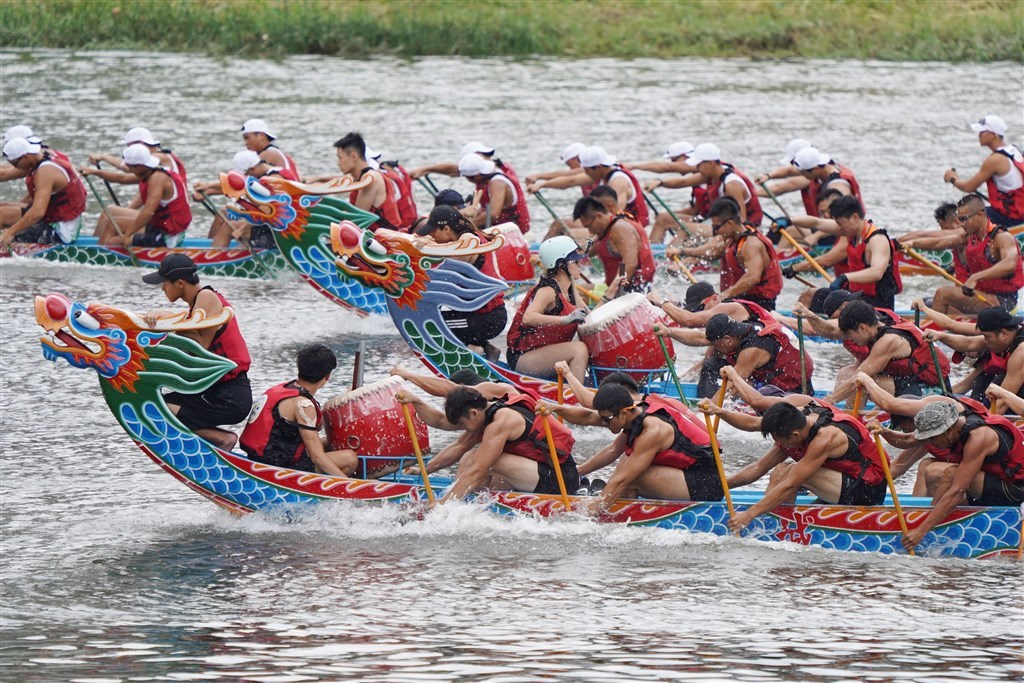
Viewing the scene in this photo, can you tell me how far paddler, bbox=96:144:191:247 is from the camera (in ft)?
62.2

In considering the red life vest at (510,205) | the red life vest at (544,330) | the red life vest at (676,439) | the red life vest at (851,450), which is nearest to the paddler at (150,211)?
the red life vest at (510,205)

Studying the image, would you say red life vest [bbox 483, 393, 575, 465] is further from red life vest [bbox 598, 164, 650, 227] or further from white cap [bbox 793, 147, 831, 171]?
white cap [bbox 793, 147, 831, 171]

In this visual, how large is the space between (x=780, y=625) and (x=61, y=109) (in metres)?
22.3

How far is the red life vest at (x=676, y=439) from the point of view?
1106cm

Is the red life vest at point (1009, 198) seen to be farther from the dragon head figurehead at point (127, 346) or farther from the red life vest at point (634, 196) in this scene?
the dragon head figurehead at point (127, 346)

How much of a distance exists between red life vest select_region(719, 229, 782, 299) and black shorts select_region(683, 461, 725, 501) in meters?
4.48

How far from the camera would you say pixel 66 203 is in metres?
19.3

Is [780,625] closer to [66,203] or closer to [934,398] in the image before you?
[934,398]

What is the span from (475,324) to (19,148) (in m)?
6.96

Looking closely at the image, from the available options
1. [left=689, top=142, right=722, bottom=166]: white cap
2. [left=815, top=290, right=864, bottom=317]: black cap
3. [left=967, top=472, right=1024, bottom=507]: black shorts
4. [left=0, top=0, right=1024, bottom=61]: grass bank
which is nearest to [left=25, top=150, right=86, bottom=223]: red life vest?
[left=689, top=142, right=722, bottom=166]: white cap

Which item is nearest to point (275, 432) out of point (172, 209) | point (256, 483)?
point (256, 483)

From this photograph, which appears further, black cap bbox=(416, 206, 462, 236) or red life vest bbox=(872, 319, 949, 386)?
black cap bbox=(416, 206, 462, 236)

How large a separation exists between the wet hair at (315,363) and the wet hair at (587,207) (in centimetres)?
528

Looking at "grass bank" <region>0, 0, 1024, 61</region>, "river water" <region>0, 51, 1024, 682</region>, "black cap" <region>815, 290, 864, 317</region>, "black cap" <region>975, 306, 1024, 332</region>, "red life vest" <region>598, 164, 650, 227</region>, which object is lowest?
"river water" <region>0, 51, 1024, 682</region>
